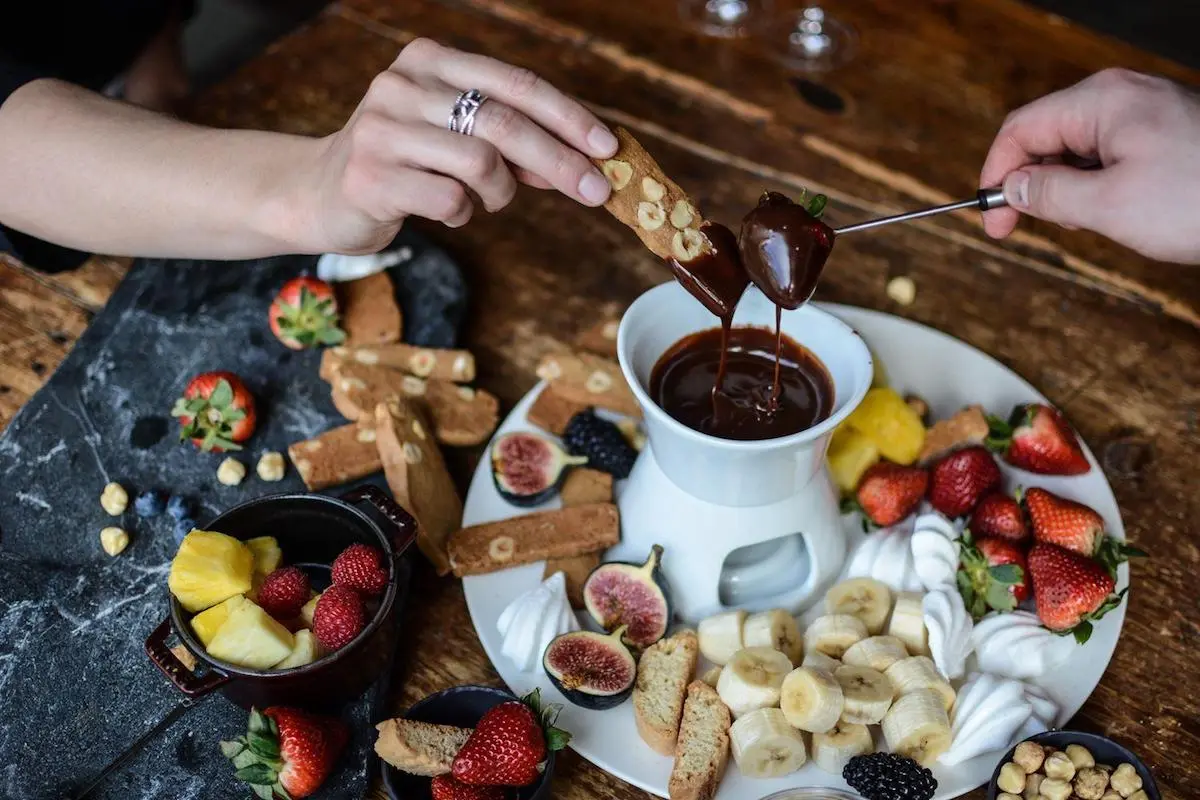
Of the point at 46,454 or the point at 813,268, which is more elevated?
the point at 813,268

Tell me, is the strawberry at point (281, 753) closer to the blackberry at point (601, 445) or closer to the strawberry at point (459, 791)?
the strawberry at point (459, 791)

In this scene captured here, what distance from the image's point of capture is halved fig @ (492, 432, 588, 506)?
1.78 meters

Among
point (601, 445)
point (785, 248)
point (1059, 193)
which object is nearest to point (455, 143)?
point (785, 248)

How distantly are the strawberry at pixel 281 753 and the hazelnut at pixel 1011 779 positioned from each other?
→ 904 millimetres

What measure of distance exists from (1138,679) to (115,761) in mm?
1516

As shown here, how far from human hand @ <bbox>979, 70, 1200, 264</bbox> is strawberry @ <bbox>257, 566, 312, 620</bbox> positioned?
1234 mm

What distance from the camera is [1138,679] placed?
5.35ft

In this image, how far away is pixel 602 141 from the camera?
4.95ft

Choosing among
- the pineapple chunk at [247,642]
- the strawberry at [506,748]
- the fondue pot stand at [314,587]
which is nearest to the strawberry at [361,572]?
the fondue pot stand at [314,587]

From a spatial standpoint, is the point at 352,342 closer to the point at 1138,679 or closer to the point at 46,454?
the point at 46,454

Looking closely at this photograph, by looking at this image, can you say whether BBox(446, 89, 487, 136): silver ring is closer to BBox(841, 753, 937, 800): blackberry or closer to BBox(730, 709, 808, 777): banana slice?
BBox(730, 709, 808, 777): banana slice

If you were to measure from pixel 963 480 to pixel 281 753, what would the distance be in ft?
3.75

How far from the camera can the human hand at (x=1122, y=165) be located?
1544 mm

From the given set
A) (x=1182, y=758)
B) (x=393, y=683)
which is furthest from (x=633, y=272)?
(x=1182, y=758)
